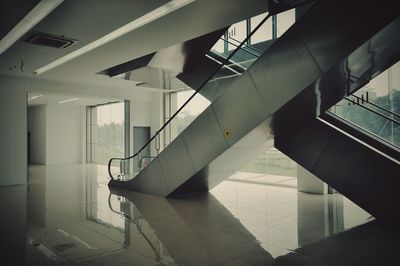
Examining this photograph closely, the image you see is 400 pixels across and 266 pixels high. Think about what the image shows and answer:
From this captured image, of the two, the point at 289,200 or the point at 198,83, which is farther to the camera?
the point at 198,83

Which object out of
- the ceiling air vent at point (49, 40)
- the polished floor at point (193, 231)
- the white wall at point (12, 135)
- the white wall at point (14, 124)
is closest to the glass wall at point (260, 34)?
the ceiling air vent at point (49, 40)

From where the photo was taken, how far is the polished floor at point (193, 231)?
13.5ft

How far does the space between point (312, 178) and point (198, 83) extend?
15.0 feet

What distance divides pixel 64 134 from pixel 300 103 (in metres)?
19.4

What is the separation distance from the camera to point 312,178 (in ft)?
30.1

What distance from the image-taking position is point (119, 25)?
6.41m

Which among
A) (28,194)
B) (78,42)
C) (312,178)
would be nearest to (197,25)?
(78,42)

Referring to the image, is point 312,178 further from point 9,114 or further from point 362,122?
point 9,114

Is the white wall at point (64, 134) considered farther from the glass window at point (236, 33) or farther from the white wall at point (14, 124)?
the glass window at point (236, 33)

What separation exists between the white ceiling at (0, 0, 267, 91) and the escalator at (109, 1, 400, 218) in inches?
38.3

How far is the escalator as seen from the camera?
167 inches

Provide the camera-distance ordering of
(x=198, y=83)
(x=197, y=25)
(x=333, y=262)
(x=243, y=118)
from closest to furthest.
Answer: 1. (x=333, y=262)
2. (x=243, y=118)
3. (x=197, y=25)
4. (x=198, y=83)

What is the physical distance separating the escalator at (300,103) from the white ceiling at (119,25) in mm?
973

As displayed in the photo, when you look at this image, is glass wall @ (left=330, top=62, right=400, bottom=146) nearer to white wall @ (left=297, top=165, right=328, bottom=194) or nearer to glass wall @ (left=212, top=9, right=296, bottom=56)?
white wall @ (left=297, top=165, right=328, bottom=194)
